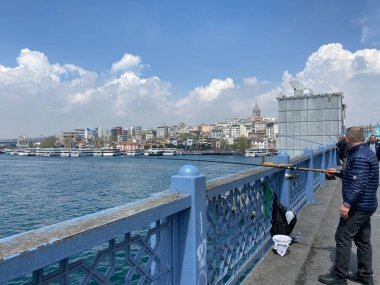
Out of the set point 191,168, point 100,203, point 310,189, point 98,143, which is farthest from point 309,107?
point 98,143

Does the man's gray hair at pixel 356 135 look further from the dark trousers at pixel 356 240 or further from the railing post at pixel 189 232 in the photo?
the railing post at pixel 189 232

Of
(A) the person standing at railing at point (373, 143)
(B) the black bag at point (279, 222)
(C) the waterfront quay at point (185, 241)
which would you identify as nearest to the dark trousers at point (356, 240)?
(C) the waterfront quay at point (185, 241)

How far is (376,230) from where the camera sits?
549 centimetres

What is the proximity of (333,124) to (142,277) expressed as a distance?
81.6 ft

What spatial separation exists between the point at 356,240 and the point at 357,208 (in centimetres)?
46

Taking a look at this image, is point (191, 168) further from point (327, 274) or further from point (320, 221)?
point (320, 221)

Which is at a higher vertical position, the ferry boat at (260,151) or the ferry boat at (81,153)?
the ferry boat at (260,151)

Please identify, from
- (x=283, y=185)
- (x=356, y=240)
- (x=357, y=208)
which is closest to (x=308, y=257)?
(x=356, y=240)

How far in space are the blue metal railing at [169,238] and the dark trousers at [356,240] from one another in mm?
954

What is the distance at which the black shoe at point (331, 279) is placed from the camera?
11.7 ft

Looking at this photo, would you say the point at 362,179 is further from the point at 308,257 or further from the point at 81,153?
the point at 81,153

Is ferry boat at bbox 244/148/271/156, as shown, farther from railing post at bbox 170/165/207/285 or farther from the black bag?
railing post at bbox 170/165/207/285

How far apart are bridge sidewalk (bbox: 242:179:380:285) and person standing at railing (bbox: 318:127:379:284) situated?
0.20 metres

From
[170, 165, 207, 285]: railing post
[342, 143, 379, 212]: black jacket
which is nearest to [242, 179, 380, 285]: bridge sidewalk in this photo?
[342, 143, 379, 212]: black jacket
